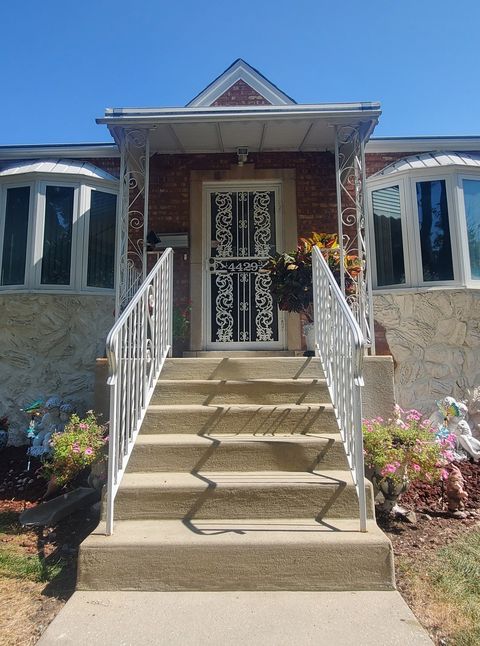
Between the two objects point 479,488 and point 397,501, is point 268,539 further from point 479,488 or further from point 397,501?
point 479,488

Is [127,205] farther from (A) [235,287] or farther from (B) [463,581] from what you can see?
(B) [463,581]

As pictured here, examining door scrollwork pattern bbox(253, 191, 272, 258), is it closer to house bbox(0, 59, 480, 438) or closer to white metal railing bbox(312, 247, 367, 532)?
house bbox(0, 59, 480, 438)

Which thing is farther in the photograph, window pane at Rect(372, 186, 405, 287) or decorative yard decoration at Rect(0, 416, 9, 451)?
window pane at Rect(372, 186, 405, 287)

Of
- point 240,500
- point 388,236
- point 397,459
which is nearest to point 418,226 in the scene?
point 388,236

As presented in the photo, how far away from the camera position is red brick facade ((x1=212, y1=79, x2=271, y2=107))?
260 inches

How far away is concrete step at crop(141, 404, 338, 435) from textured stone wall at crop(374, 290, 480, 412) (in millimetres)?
2233

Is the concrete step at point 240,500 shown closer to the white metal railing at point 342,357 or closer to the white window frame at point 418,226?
the white metal railing at point 342,357

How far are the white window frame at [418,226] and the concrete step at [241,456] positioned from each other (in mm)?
3031

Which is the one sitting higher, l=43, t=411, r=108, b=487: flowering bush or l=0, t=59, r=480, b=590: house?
l=0, t=59, r=480, b=590: house

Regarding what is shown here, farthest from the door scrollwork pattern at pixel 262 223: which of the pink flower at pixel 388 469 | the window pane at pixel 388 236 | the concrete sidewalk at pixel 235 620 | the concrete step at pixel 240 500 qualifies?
the concrete sidewalk at pixel 235 620

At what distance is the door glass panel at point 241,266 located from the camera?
581cm

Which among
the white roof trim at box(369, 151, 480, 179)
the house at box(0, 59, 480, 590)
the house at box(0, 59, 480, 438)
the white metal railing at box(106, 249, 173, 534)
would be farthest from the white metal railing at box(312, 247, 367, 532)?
the white roof trim at box(369, 151, 480, 179)

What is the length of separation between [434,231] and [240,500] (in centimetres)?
429

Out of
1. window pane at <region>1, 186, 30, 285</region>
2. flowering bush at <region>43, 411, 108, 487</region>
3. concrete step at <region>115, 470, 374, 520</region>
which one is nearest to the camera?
concrete step at <region>115, 470, 374, 520</region>
